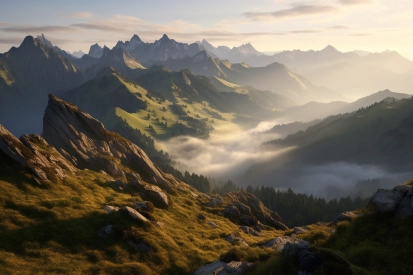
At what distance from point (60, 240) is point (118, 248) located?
7976 mm

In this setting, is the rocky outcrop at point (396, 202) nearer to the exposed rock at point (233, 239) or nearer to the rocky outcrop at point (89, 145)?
the exposed rock at point (233, 239)

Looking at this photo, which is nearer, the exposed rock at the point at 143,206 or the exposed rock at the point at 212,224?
the exposed rock at the point at 143,206

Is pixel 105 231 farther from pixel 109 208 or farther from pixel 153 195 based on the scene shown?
pixel 153 195

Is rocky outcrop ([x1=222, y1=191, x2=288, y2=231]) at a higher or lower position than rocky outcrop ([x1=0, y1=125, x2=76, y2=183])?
lower

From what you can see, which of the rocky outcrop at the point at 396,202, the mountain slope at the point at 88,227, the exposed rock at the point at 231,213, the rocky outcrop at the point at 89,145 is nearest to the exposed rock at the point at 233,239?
the mountain slope at the point at 88,227

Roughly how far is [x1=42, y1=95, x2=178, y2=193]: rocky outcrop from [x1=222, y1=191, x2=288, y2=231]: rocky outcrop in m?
23.3

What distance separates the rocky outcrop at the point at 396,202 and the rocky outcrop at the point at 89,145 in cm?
7002

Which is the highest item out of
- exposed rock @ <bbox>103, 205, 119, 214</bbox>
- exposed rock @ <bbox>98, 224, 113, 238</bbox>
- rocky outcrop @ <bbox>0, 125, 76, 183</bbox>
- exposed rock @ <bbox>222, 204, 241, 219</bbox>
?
rocky outcrop @ <bbox>0, 125, 76, 183</bbox>

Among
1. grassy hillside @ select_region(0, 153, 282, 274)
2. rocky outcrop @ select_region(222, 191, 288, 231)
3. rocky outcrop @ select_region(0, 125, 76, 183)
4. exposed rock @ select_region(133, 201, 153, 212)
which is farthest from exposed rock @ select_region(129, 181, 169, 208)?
rocky outcrop @ select_region(222, 191, 288, 231)

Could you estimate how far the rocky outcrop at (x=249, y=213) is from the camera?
9388cm

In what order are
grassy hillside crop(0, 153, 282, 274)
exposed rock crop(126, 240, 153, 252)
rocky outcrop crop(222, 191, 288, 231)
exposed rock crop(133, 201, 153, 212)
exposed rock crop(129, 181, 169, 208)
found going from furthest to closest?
1. rocky outcrop crop(222, 191, 288, 231)
2. exposed rock crop(129, 181, 169, 208)
3. exposed rock crop(133, 201, 153, 212)
4. exposed rock crop(126, 240, 153, 252)
5. grassy hillside crop(0, 153, 282, 274)

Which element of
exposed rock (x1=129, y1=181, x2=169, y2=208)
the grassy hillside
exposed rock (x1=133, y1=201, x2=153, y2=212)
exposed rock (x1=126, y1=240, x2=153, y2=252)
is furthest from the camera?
exposed rock (x1=129, y1=181, x2=169, y2=208)

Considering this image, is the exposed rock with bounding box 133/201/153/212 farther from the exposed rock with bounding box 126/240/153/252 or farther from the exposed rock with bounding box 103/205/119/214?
the exposed rock with bounding box 126/240/153/252

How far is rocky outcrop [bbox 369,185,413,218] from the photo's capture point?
3184 centimetres
